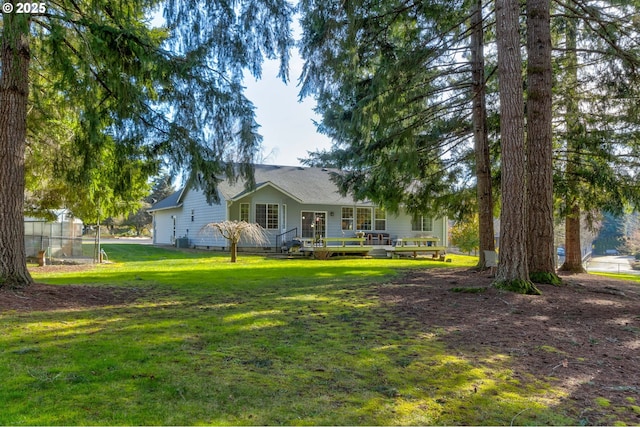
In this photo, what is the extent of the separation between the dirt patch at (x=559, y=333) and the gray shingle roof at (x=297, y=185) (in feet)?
46.6

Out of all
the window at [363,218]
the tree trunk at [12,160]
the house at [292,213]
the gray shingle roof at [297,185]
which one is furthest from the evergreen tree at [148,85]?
the window at [363,218]

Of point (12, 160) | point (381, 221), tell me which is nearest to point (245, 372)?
point (12, 160)

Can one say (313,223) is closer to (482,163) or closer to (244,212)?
(244,212)

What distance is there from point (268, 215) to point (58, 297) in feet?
52.2

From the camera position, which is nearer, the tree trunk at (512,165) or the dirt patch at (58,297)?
the dirt patch at (58,297)

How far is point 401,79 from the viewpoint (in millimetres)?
10555

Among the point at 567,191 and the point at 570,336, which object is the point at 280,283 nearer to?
the point at 570,336

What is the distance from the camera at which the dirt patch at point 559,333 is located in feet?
11.3

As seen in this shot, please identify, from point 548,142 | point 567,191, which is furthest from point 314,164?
point 548,142

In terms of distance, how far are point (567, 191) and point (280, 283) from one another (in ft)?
28.3

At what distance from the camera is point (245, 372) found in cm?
362

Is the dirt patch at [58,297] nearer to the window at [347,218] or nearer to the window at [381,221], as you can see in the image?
the window at [347,218]

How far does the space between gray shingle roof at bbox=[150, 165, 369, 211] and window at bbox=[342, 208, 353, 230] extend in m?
0.79

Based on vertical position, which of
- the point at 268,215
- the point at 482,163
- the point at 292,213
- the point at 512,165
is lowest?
the point at 268,215
